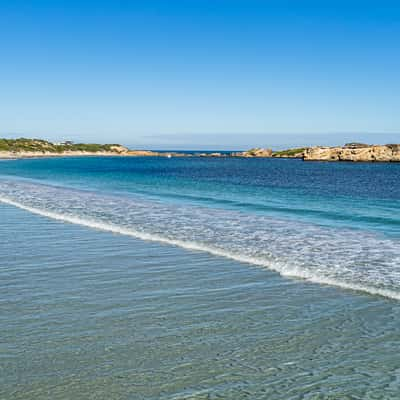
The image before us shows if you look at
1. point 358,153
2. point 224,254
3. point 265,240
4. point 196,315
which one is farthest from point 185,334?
point 358,153

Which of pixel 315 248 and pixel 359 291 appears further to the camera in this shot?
pixel 315 248

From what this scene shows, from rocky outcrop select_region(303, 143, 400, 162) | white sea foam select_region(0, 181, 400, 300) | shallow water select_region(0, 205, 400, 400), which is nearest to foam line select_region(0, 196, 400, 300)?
white sea foam select_region(0, 181, 400, 300)

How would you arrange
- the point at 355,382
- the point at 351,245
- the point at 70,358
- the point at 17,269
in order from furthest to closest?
the point at 351,245
the point at 17,269
the point at 70,358
the point at 355,382

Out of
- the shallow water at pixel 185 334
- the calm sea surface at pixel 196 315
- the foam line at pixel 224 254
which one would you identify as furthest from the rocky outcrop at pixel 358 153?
the shallow water at pixel 185 334

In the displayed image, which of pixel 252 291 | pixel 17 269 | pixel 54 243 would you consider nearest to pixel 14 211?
pixel 54 243

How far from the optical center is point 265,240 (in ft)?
64.4

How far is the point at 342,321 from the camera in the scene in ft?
31.0

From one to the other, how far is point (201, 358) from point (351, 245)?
13.1 metres

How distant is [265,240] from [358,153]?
15726 centimetres

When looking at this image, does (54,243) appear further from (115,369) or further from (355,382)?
(355,382)

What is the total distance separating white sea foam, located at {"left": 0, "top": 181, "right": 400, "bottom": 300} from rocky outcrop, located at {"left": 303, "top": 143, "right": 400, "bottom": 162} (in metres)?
143

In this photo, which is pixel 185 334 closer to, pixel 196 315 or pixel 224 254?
pixel 196 315

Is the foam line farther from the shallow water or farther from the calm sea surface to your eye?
the shallow water

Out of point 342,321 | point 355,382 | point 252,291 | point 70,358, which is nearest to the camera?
point 355,382
